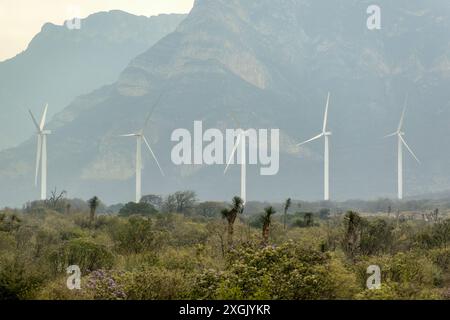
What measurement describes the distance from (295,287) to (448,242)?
25095 mm

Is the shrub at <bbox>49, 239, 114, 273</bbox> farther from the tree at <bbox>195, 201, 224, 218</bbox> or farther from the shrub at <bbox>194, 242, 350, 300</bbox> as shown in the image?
the tree at <bbox>195, 201, 224, 218</bbox>

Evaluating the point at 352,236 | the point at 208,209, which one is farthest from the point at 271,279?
the point at 208,209

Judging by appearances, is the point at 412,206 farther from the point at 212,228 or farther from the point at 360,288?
the point at 360,288

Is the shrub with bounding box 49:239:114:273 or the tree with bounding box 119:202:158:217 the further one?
the tree with bounding box 119:202:158:217

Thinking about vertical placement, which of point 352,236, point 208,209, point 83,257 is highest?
point 352,236

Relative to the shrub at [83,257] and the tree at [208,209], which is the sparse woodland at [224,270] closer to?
the shrub at [83,257]

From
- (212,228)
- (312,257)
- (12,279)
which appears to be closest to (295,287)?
(312,257)

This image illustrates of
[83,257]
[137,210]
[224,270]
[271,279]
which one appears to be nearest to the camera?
[271,279]

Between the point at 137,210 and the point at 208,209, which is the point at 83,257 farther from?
the point at 208,209

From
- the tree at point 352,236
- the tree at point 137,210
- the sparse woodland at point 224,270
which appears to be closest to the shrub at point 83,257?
the sparse woodland at point 224,270

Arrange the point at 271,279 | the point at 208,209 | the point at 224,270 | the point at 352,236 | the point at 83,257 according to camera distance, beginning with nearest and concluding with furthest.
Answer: the point at 271,279, the point at 224,270, the point at 83,257, the point at 352,236, the point at 208,209

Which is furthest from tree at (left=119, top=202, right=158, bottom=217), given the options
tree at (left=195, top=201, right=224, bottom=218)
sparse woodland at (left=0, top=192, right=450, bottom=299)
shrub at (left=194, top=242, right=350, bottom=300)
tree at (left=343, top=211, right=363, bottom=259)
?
shrub at (left=194, top=242, right=350, bottom=300)

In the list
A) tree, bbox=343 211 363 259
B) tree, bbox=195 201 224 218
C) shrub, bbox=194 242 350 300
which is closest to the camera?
shrub, bbox=194 242 350 300

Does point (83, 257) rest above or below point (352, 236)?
below
